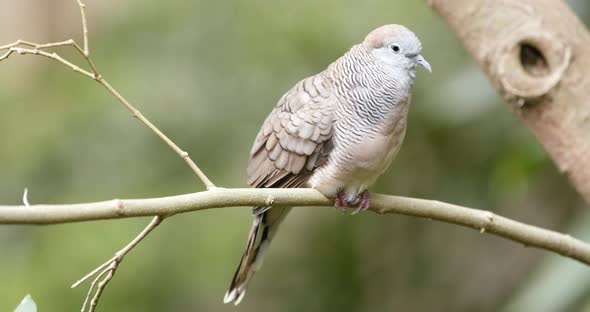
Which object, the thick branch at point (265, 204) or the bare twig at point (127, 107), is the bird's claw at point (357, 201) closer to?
the thick branch at point (265, 204)

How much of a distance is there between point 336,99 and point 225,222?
1.33m

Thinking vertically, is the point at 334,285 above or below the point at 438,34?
below

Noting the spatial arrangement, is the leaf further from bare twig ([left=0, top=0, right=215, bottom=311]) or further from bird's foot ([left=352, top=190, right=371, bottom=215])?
bird's foot ([left=352, top=190, right=371, bottom=215])

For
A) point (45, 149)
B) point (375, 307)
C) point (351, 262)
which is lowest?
point (375, 307)

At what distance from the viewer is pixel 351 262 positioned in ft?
12.5

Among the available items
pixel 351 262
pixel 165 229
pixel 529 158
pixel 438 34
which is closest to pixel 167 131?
pixel 165 229

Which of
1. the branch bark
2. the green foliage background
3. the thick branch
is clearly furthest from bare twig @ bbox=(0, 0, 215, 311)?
the green foliage background

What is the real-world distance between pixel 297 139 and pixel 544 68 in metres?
0.85

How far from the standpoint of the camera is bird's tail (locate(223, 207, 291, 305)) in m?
2.34

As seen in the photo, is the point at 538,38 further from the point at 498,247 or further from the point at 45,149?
the point at 45,149

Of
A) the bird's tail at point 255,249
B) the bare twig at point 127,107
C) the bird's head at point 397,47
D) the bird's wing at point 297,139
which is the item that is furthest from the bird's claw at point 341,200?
the bare twig at point 127,107

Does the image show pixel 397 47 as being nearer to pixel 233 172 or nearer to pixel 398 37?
pixel 398 37

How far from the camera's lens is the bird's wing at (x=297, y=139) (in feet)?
7.36

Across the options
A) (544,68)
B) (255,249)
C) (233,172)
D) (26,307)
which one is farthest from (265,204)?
(233,172)
